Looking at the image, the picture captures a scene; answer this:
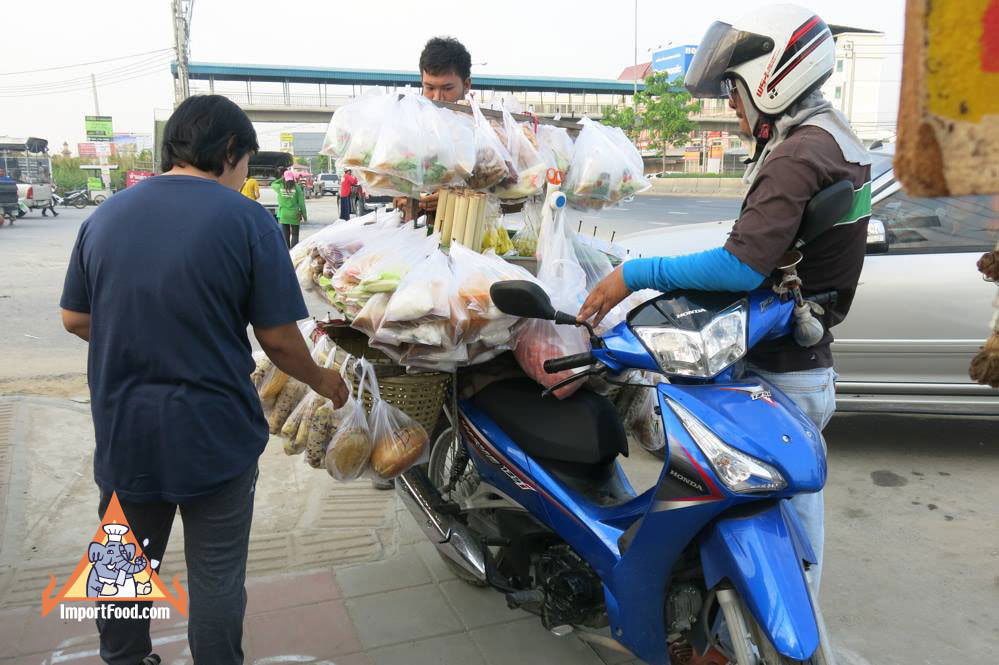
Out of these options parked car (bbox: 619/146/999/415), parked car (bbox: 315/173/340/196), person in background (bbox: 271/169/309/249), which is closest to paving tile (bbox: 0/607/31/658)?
parked car (bbox: 619/146/999/415)

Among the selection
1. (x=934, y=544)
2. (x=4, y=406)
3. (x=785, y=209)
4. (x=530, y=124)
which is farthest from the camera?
(x=4, y=406)

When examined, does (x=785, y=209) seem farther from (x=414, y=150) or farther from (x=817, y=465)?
(x=414, y=150)

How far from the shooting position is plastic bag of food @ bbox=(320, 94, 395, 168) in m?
2.60

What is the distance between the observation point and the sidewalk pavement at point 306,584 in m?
2.75

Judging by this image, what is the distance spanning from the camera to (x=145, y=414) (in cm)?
200

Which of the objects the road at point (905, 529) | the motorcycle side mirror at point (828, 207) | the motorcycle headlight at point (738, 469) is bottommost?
the road at point (905, 529)

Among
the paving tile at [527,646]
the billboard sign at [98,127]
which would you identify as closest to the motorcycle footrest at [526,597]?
the paving tile at [527,646]

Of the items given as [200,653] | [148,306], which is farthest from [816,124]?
[200,653]

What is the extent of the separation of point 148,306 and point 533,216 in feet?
5.20

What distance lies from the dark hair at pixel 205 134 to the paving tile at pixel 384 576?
73.4 inches

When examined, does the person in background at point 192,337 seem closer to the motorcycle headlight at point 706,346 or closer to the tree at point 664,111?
the motorcycle headlight at point 706,346

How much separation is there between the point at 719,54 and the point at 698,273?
693 mm

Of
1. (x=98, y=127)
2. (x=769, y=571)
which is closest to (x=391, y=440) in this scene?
(x=769, y=571)

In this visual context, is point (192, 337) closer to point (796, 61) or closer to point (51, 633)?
point (51, 633)
